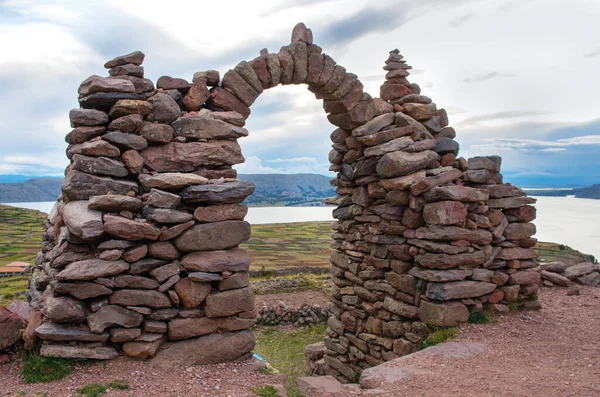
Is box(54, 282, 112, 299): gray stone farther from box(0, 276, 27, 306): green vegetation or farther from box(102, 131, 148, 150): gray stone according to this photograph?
box(0, 276, 27, 306): green vegetation

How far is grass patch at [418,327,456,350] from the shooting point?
850cm

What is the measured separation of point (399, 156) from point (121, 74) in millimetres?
5763

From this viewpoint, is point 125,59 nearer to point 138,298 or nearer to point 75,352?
point 138,298

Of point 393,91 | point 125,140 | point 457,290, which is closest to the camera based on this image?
point 125,140

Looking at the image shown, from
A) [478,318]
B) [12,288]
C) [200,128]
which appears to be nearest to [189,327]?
[200,128]

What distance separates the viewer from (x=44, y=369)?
561 cm

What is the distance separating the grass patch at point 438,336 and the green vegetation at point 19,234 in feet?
56.9

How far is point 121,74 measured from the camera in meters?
7.38

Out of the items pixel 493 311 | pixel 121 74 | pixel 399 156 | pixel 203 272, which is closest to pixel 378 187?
pixel 399 156

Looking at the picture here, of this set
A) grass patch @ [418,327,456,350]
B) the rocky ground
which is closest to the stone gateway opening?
grass patch @ [418,327,456,350]

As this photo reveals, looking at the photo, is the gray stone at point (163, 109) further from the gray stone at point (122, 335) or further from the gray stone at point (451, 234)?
the gray stone at point (451, 234)

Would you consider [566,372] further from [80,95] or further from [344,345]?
[80,95]

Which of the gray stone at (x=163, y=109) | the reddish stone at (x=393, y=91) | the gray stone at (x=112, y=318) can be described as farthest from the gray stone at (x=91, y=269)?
the reddish stone at (x=393, y=91)

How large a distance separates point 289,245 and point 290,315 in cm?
1595
